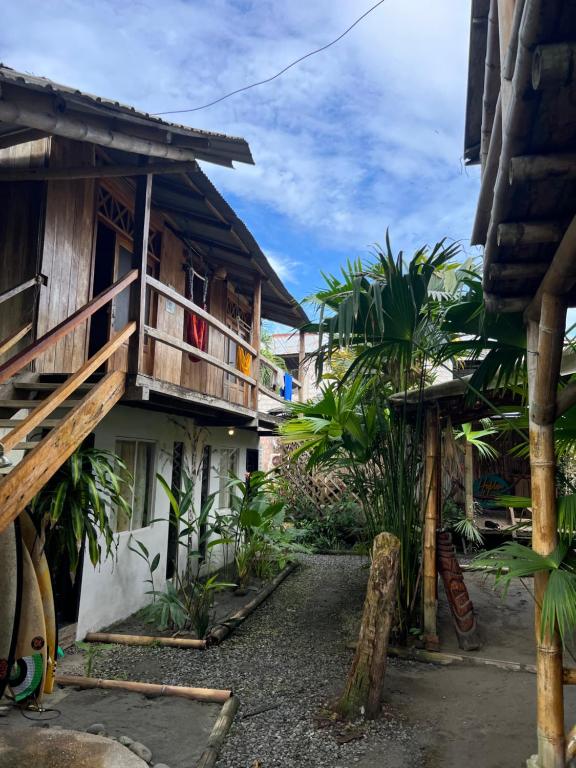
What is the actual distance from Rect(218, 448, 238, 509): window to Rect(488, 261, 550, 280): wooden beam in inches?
295

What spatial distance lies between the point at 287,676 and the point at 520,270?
3.85 meters

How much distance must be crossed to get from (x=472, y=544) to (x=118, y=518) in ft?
24.0

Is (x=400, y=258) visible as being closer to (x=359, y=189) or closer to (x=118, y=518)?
(x=118, y=518)

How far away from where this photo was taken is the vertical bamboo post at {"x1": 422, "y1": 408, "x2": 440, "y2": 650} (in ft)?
17.3

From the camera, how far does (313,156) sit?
40.6 m

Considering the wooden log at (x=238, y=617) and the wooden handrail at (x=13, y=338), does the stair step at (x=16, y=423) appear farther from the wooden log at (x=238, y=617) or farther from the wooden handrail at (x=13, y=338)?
the wooden log at (x=238, y=617)

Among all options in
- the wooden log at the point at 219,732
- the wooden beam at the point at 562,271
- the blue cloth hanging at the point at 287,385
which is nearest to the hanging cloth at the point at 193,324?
the wooden log at the point at 219,732

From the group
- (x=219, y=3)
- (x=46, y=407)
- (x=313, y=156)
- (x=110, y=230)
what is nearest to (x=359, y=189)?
(x=313, y=156)

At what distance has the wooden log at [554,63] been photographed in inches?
61.4

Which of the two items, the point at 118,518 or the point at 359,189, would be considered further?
the point at 359,189

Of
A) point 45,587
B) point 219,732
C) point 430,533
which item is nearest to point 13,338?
point 45,587

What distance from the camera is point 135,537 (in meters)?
6.41

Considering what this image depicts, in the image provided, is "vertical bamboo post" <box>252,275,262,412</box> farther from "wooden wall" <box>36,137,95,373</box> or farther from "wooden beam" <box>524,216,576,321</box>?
"wooden beam" <box>524,216,576,321</box>

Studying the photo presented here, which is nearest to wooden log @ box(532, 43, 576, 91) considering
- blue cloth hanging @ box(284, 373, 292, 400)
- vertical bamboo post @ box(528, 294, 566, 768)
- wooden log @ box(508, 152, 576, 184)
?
wooden log @ box(508, 152, 576, 184)
